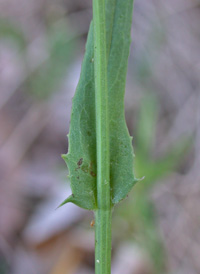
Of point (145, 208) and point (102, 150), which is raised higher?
point (102, 150)

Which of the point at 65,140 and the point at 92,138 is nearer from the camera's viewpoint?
the point at 92,138

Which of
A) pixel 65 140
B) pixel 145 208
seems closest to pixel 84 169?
pixel 145 208

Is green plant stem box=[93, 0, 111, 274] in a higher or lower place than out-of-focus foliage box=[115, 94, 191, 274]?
higher

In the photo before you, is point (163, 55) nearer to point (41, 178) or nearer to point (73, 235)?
point (41, 178)

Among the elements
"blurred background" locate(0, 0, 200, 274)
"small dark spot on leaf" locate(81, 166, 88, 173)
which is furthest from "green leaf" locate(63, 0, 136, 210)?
"blurred background" locate(0, 0, 200, 274)

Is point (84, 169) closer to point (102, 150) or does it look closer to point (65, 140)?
point (102, 150)

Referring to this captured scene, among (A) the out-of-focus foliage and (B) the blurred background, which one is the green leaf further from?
(B) the blurred background

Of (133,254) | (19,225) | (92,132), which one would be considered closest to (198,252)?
(133,254)
